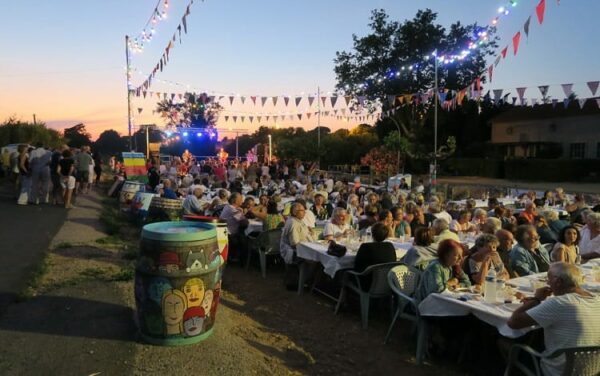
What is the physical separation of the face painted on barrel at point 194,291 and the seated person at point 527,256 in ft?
11.0

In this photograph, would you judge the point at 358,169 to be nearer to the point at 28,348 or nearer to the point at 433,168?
the point at 433,168

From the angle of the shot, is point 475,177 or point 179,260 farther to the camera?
point 475,177

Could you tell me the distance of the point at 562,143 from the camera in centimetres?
3394

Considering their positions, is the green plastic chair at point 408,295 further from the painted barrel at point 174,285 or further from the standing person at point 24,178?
the standing person at point 24,178

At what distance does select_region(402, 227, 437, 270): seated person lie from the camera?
5102mm

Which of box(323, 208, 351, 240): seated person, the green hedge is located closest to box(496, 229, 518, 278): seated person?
box(323, 208, 351, 240): seated person

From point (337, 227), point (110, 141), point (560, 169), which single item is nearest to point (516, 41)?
point (337, 227)

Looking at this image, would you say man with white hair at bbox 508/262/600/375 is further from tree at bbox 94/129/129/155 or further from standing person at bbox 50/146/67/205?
tree at bbox 94/129/129/155

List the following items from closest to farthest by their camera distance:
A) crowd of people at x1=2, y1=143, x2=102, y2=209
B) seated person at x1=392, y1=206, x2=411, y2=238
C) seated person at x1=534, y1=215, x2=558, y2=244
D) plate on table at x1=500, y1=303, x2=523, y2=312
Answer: plate on table at x1=500, y1=303, x2=523, y2=312, seated person at x1=534, y1=215, x2=558, y2=244, seated person at x1=392, y1=206, x2=411, y2=238, crowd of people at x1=2, y1=143, x2=102, y2=209

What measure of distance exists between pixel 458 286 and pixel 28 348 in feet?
11.9

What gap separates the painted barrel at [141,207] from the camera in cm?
1091

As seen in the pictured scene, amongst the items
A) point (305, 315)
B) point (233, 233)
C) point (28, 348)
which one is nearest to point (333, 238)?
point (305, 315)

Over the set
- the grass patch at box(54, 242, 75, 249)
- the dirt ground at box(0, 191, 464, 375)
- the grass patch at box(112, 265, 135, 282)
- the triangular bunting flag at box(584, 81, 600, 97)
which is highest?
the triangular bunting flag at box(584, 81, 600, 97)

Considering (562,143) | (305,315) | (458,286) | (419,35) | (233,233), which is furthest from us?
(419,35)
